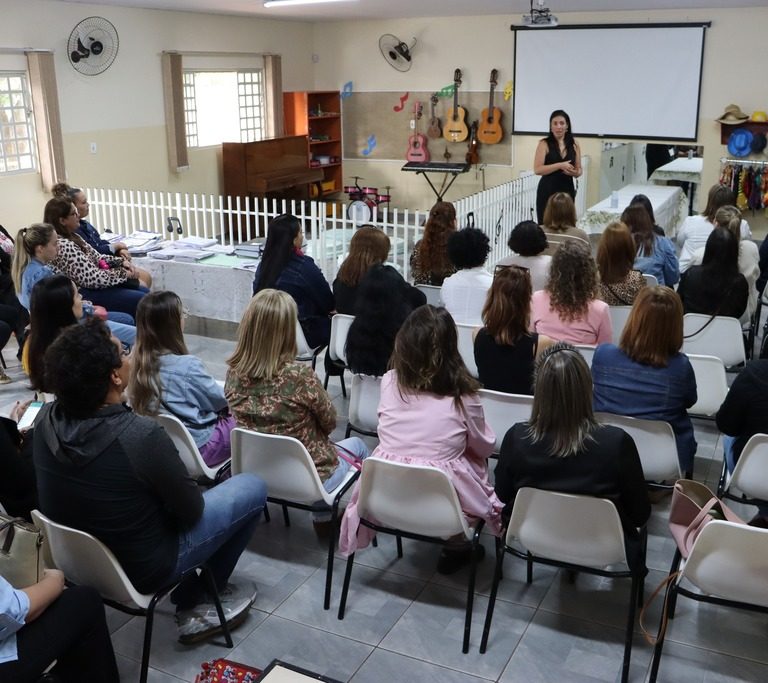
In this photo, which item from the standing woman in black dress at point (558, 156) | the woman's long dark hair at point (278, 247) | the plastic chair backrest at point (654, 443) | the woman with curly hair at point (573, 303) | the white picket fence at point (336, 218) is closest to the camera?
the plastic chair backrest at point (654, 443)

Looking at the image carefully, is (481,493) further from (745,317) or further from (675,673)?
(745,317)

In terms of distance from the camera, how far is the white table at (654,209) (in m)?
7.01

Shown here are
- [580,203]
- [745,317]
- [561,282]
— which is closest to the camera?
[561,282]

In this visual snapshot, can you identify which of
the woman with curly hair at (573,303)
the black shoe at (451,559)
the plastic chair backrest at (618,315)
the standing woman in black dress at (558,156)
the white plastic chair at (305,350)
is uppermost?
the standing woman in black dress at (558,156)

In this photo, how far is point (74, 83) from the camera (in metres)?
7.90

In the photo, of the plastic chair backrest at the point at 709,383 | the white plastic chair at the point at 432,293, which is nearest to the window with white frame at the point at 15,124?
the white plastic chair at the point at 432,293

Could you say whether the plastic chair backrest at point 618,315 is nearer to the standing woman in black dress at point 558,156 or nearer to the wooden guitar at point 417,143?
the standing woman in black dress at point 558,156

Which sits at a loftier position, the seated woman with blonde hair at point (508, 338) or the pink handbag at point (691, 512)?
the seated woman with blonde hair at point (508, 338)

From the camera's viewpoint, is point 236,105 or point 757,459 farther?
point 236,105

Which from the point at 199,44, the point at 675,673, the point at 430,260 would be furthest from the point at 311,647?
the point at 199,44

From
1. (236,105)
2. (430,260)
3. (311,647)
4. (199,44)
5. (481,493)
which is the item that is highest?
(199,44)

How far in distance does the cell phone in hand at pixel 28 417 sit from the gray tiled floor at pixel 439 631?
73cm

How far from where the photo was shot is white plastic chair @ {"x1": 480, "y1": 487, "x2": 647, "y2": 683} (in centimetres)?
228

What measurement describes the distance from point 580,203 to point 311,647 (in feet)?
23.8
